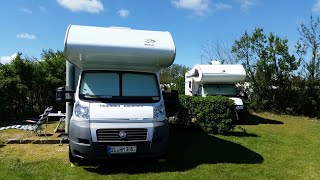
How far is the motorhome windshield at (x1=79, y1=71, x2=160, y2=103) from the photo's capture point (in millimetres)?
8016

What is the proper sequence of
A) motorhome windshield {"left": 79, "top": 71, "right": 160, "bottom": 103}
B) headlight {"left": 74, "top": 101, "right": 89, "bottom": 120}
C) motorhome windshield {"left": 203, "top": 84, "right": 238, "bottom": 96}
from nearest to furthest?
1. headlight {"left": 74, "top": 101, "right": 89, "bottom": 120}
2. motorhome windshield {"left": 79, "top": 71, "right": 160, "bottom": 103}
3. motorhome windshield {"left": 203, "top": 84, "right": 238, "bottom": 96}

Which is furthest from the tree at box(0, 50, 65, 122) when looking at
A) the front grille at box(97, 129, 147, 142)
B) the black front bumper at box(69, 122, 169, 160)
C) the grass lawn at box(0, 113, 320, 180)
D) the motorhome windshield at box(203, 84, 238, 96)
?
the front grille at box(97, 129, 147, 142)

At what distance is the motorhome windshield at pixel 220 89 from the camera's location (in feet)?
59.9

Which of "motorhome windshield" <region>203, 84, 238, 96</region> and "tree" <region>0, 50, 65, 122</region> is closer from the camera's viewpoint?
"tree" <region>0, 50, 65, 122</region>

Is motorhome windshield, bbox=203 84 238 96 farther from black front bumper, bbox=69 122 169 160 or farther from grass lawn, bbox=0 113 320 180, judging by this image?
black front bumper, bbox=69 122 169 160

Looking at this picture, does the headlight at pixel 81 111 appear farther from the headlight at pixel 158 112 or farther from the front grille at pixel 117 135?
the headlight at pixel 158 112

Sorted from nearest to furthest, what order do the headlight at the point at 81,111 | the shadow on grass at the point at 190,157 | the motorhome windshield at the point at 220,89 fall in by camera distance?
the headlight at the point at 81,111 < the shadow on grass at the point at 190,157 < the motorhome windshield at the point at 220,89

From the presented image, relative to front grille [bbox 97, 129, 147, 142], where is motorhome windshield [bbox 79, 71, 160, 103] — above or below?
above

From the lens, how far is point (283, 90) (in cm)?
2323

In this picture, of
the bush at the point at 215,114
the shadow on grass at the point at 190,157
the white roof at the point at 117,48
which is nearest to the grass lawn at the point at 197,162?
the shadow on grass at the point at 190,157

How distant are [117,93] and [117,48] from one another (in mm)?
1009

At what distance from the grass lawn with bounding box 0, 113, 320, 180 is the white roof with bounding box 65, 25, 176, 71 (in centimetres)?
224

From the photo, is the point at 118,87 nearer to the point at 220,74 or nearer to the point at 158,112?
the point at 158,112

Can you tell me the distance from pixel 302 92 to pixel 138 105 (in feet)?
57.1
